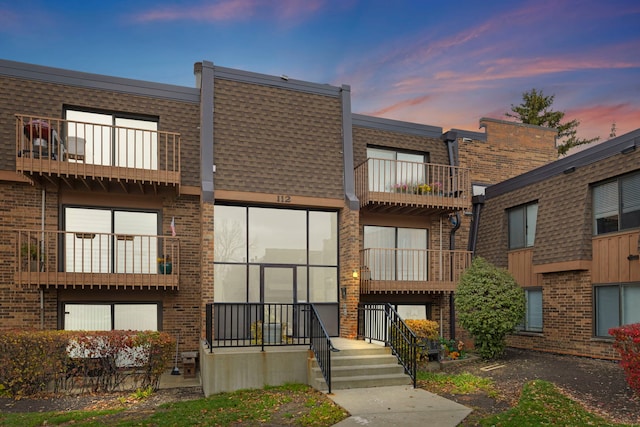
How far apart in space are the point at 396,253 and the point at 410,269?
671 mm

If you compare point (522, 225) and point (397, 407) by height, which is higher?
point (522, 225)

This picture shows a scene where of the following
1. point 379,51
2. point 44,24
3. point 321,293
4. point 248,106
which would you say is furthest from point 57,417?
point 379,51

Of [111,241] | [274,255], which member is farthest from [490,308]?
[111,241]

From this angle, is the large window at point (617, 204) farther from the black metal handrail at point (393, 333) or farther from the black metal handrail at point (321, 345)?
the black metal handrail at point (321, 345)

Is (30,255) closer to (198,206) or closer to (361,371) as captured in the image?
(198,206)

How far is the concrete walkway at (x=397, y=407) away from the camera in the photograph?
6.89 meters

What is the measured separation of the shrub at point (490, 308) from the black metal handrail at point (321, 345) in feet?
14.1

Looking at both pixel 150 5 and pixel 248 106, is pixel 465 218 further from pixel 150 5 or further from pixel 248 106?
pixel 150 5

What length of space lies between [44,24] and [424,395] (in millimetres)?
15962

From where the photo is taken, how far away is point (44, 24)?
15250 millimetres

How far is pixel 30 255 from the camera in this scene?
10.5 m

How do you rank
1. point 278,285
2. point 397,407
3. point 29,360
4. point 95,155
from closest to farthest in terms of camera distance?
point 397,407, point 29,360, point 95,155, point 278,285

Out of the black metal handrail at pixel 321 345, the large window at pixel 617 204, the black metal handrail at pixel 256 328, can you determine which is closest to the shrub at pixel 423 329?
the black metal handrail at pixel 256 328

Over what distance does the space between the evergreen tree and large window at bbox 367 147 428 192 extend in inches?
791
